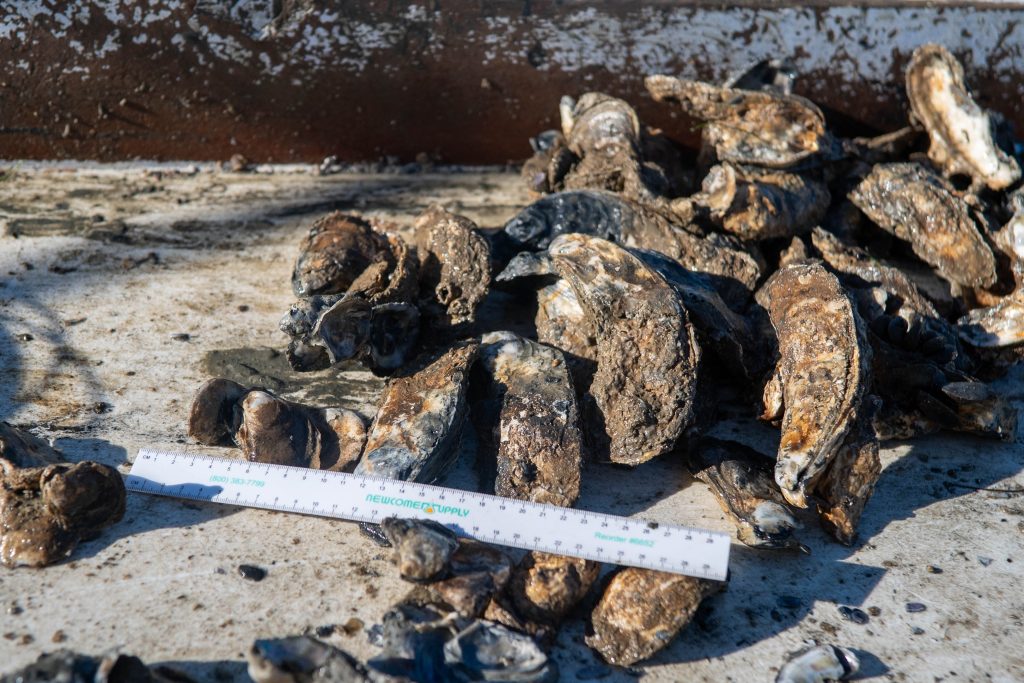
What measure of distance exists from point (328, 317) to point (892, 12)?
364 cm

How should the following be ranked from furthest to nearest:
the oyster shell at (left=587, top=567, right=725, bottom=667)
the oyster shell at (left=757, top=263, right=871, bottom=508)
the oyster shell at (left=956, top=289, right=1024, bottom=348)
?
the oyster shell at (left=956, top=289, right=1024, bottom=348) → the oyster shell at (left=757, top=263, right=871, bottom=508) → the oyster shell at (left=587, top=567, right=725, bottom=667)

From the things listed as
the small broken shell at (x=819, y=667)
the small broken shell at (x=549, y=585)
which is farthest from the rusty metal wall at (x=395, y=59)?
the small broken shell at (x=819, y=667)

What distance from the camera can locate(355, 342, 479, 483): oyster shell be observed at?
2.73 metres

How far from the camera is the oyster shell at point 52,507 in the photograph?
95.3 inches

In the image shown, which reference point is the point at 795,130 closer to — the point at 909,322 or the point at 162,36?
the point at 909,322

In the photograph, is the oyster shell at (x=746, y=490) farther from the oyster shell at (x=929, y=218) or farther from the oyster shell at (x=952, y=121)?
the oyster shell at (x=952, y=121)

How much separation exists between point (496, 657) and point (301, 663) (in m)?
0.49

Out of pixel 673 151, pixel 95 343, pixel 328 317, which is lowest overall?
pixel 95 343

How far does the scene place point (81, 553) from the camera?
8.11 ft

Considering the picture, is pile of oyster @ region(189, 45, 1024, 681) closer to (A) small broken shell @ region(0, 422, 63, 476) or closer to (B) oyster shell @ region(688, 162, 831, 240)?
(B) oyster shell @ region(688, 162, 831, 240)

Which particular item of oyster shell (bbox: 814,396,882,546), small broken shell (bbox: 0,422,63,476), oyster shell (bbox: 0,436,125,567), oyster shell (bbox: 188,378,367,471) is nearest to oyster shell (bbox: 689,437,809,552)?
oyster shell (bbox: 814,396,882,546)

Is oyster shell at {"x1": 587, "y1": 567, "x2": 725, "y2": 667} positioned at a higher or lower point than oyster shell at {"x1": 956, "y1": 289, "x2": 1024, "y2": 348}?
lower

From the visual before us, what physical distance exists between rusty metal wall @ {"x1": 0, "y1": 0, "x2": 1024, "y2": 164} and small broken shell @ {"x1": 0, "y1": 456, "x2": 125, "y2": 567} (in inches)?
111

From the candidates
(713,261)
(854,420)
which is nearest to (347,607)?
(854,420)
